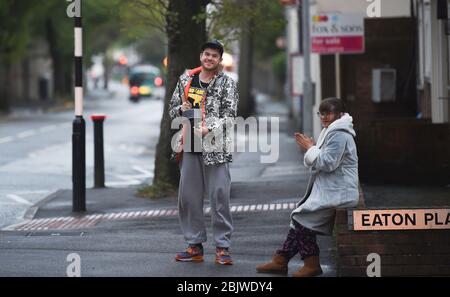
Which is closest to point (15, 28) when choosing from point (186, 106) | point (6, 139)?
point (6, 139)

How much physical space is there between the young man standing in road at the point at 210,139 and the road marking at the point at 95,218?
3307mm

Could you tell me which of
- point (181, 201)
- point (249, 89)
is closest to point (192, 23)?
point (181, 201)

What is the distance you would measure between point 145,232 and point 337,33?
9.23 metres

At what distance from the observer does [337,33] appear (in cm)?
2038

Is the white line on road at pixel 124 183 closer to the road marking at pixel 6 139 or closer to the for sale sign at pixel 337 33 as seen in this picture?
the for sale sign at pixel 337 33

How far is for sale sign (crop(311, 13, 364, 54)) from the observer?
66.7 feet

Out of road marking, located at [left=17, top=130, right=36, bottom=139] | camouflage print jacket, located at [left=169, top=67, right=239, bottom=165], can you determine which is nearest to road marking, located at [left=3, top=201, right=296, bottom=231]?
camouflage print jacket, located at [left=169, top=67, right=239, bottom=165]

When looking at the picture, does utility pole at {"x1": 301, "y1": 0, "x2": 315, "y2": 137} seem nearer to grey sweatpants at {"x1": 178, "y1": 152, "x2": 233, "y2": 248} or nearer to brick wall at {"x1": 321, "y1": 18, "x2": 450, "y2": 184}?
brick wall at {"x1": 321, "y1": 18, "x2": 450, "y2": 184}

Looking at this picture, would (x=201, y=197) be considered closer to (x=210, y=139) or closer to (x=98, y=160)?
(x=210, y=139)

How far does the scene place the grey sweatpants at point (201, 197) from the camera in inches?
376

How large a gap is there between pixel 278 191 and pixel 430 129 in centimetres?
230

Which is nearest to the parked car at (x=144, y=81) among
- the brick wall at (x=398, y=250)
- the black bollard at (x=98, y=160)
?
the black bollard at (x=98, y=160)

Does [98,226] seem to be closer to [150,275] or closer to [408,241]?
[150,275]

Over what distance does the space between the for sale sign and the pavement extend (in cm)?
366
